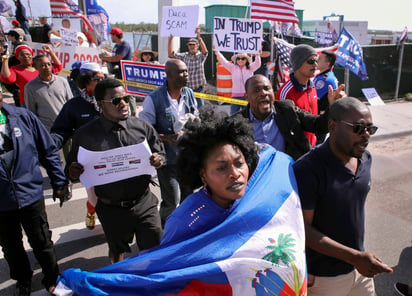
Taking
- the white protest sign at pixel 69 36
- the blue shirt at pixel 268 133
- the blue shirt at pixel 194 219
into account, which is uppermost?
the white protest sign at pixel 69 36

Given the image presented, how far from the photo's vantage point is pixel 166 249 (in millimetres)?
1700

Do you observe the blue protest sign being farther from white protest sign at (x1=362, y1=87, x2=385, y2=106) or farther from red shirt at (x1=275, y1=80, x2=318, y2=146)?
white protest sign at (x1=362, y1=87, x2=385, y2=106)

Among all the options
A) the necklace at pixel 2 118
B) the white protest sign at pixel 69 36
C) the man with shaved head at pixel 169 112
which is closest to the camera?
the necklace at pixel 2 118

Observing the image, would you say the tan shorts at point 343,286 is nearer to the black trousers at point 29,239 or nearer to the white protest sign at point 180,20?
the black trousers at point 29,239

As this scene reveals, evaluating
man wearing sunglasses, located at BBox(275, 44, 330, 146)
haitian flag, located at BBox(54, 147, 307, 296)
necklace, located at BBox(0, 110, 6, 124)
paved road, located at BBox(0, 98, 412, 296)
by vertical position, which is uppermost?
man wearing sunglasses, located at BBox(275, 44, 330, 146)

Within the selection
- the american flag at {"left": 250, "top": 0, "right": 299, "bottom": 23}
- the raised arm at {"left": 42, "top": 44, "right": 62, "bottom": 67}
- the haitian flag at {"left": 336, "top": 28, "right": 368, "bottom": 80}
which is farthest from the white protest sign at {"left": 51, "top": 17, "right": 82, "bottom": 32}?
the haitian flag at {"left": 336, "top": 28, "right": 368, "bottom": 80}

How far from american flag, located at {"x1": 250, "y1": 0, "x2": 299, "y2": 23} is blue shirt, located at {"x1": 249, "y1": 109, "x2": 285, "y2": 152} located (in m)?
5.05

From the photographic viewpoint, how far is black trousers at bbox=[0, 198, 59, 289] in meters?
2.89

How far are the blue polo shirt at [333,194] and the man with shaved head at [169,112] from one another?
1.90 m

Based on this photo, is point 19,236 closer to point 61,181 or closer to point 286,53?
point 61,181

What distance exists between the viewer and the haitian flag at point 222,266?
1.65 metres

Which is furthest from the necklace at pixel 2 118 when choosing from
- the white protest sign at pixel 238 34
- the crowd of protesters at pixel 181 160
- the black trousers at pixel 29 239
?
the white protest sign at pixel 238 34

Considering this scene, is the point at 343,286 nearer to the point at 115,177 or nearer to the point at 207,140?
the point at 207,140

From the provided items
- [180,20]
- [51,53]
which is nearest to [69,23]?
[51,53]
